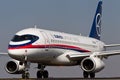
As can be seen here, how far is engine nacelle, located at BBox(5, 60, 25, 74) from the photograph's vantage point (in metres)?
36.6

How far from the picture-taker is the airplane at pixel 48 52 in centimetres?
3173

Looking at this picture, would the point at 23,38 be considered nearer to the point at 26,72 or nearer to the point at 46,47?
the point at 46,47

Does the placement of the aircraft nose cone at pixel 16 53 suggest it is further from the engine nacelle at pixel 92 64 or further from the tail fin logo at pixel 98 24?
the tail fin logo at pixel 98 24

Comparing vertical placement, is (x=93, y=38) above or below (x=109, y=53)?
above

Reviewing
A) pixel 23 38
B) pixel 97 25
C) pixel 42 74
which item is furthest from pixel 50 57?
pixel 97 25

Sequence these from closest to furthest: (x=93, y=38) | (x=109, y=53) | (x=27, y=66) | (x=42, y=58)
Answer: (x=27, y=66)
(x=42, y=58)
(x=109, y=53)
(x=93, y=38)

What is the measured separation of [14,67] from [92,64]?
23.0 ft

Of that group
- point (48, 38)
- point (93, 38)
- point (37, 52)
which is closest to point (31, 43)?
point (37, 52)

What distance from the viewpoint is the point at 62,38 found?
3884 cm

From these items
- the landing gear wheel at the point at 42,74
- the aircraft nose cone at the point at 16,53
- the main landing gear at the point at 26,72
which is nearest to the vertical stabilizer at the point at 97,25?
the landing gear wheel at the point at 42,74

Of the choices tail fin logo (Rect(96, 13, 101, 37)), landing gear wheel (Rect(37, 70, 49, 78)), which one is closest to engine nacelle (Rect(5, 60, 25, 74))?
landing gear wheel (Rect(37, 70, 49, 78))

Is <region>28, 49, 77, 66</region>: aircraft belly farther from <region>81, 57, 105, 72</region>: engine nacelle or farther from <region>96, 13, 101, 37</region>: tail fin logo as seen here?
<region>96, 13, 101, 37</region>: tail fin logo

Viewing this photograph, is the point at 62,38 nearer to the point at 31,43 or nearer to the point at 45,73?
the point at 45,73

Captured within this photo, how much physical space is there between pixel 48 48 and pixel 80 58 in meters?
4.74
